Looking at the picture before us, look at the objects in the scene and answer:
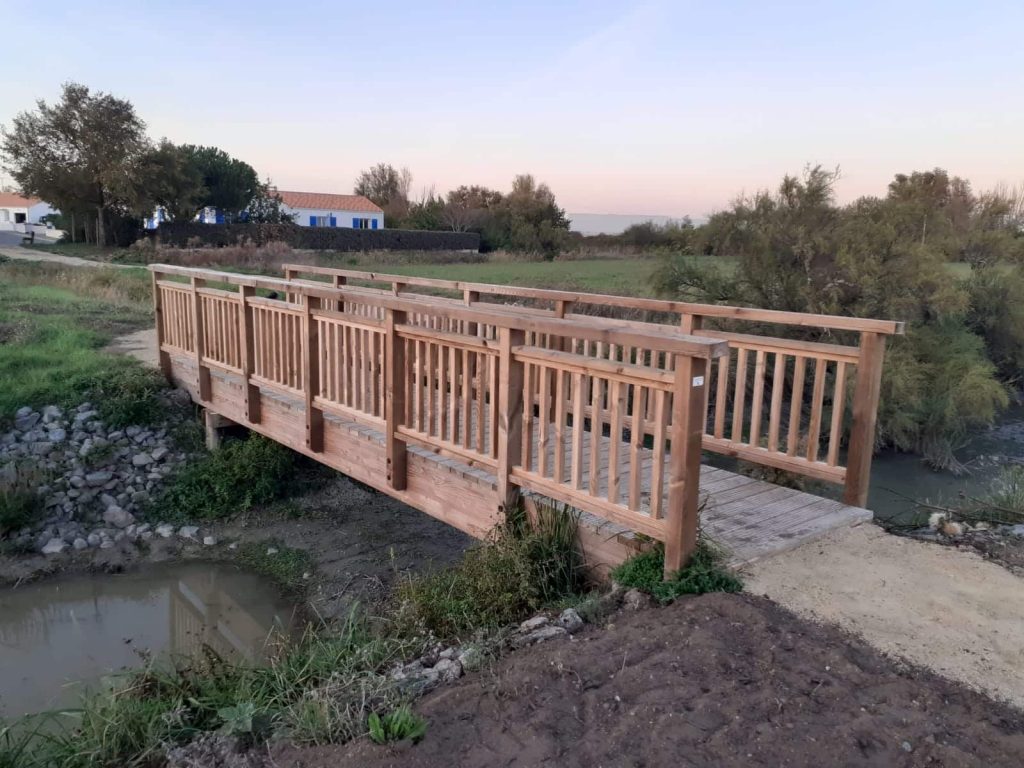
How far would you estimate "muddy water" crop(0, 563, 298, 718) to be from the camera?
5734 millimetres

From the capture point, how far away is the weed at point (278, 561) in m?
7.39

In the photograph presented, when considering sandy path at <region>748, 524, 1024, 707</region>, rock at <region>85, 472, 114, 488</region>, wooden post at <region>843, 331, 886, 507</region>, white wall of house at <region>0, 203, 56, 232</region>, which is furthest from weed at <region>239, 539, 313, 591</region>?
white wall of house at <region>0, 203, 56, 232</region>

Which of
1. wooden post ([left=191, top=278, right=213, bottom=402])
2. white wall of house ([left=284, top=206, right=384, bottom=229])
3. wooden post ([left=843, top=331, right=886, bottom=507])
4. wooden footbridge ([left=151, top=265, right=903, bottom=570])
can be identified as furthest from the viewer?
white wall of house ([left=284, top=206, right=384, bottom=229])

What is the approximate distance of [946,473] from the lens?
1218cm

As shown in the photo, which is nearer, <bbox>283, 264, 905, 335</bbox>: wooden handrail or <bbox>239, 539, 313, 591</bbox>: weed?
<bbox>283, 264, 905, 335</bbox>: wooden handrail

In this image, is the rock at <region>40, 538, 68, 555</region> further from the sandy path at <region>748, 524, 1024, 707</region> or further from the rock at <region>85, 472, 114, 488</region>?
the sandy path at <region>748, 524, 1024, 707</region>

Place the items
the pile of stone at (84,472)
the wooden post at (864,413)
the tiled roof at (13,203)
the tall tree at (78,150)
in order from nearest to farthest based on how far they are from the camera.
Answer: the wooden post at (864,413), the pile of stone at (84,472), the tall tree at (78,150), the tiled roof at (13,203)

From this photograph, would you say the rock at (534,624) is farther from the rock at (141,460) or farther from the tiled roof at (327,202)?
the tiled roof at (327,202)

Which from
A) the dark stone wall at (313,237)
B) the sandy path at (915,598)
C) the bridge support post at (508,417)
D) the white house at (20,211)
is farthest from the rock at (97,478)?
the white house at (20,211)

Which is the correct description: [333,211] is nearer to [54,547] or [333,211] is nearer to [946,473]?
[946,473]

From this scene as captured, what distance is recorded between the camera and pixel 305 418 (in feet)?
23.4

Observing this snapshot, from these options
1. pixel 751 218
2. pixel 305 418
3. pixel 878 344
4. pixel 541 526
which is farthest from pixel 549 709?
pixel 751 218

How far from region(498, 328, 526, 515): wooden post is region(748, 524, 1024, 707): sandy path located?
60.4 inches

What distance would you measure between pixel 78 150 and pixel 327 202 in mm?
29592
